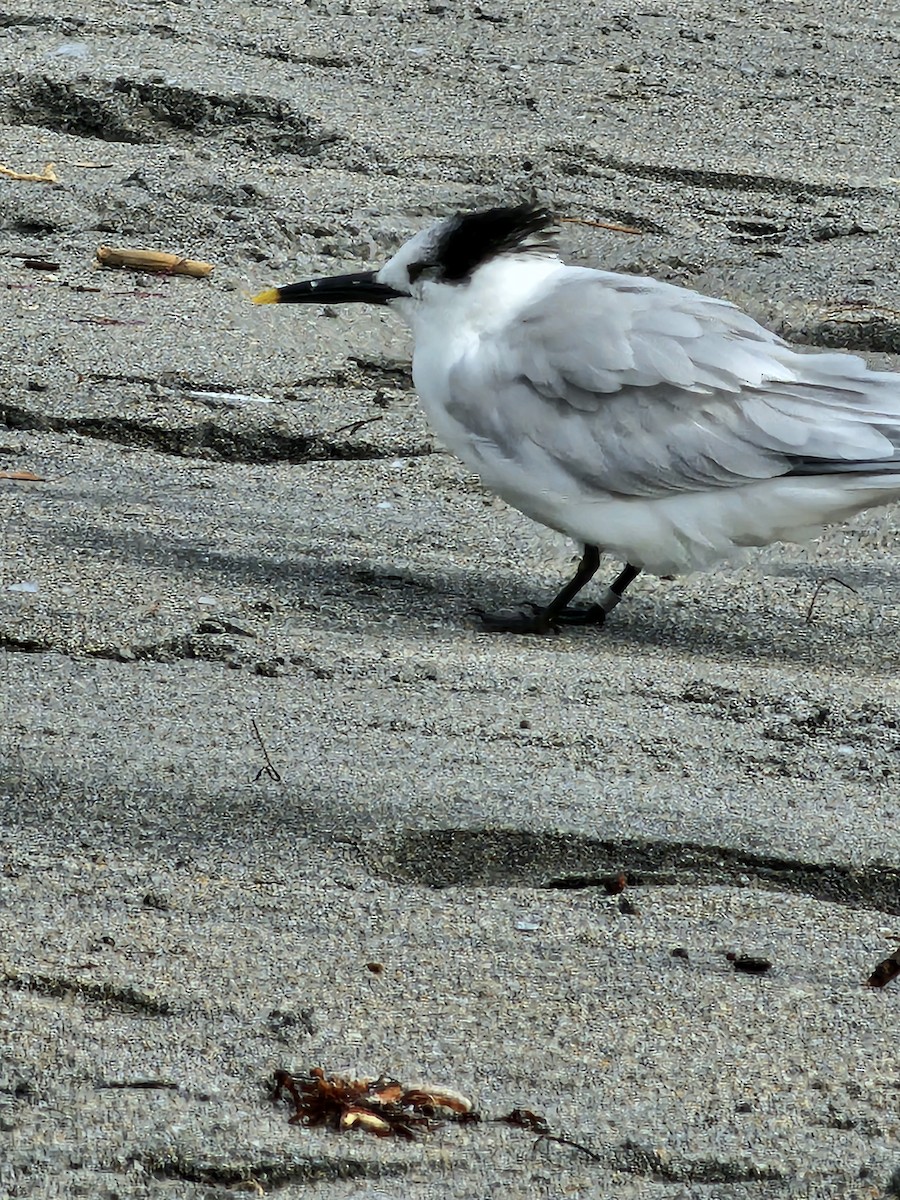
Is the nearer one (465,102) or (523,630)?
(523,630)

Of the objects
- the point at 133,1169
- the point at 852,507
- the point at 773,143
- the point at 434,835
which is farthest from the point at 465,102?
the point at 133,1169

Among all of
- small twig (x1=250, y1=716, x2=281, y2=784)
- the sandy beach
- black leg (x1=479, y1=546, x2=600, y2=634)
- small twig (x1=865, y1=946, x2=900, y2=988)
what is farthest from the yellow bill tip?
small twig (x1=865, y1=946, x2=900, y2=988)

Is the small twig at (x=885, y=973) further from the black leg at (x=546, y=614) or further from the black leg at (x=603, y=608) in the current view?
the black leg at (x=603, y=608)

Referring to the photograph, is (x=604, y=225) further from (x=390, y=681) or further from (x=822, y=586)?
(x=390, y=681)

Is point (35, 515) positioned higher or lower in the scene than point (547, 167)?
lower

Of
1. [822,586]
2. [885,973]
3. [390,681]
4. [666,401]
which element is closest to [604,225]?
[666,401]

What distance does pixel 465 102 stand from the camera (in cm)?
557

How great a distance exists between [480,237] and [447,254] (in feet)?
0.28

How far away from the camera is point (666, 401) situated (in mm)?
3691

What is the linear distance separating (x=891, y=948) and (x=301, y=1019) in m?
0.86

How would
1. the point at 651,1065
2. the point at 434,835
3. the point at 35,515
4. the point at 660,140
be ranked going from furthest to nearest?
1. the point at 660,140
2. the point at 35,515
3. the point at 434,835
4. the point at 651,1065

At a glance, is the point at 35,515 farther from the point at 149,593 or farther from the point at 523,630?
the point at 523,630

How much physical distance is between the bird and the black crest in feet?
0.64

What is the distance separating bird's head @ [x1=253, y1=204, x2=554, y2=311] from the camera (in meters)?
3.92
